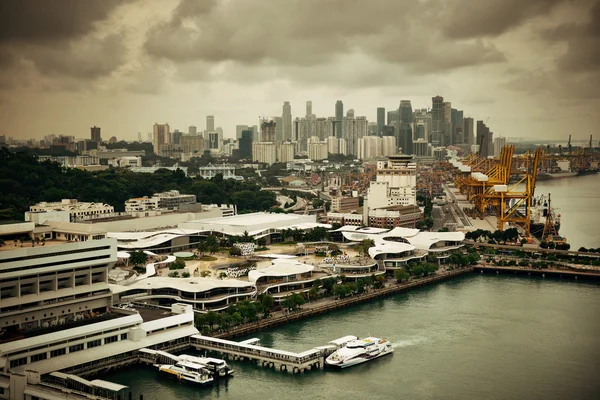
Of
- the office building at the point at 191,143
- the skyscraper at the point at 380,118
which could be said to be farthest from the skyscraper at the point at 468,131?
the office building at the point at 191,143

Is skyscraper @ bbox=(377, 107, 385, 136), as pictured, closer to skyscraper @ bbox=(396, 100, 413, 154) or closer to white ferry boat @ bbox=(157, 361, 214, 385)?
skyscraper @ bbox=(396, 100, 413, 154)

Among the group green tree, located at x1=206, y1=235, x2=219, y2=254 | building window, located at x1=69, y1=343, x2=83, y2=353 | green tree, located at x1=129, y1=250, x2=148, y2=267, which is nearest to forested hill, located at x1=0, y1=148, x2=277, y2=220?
green tree, located at x1=129, y1=250, x2=148, y2=267

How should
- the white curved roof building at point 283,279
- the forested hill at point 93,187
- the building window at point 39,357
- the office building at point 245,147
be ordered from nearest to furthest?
the building window at point 39,357 < the white curved roof building at point 283,279 < the forested hill at point 93,187 < the office building at point 245,147

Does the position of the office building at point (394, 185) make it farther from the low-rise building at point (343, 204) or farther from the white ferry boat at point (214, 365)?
the white ferry boat at point (214, 365)

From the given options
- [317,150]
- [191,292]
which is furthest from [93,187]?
[317,150]

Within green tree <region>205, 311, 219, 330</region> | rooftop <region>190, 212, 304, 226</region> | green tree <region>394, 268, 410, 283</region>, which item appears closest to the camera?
green tree <region>205, 311, 219, 330</region>

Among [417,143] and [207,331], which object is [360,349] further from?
[417,143]
